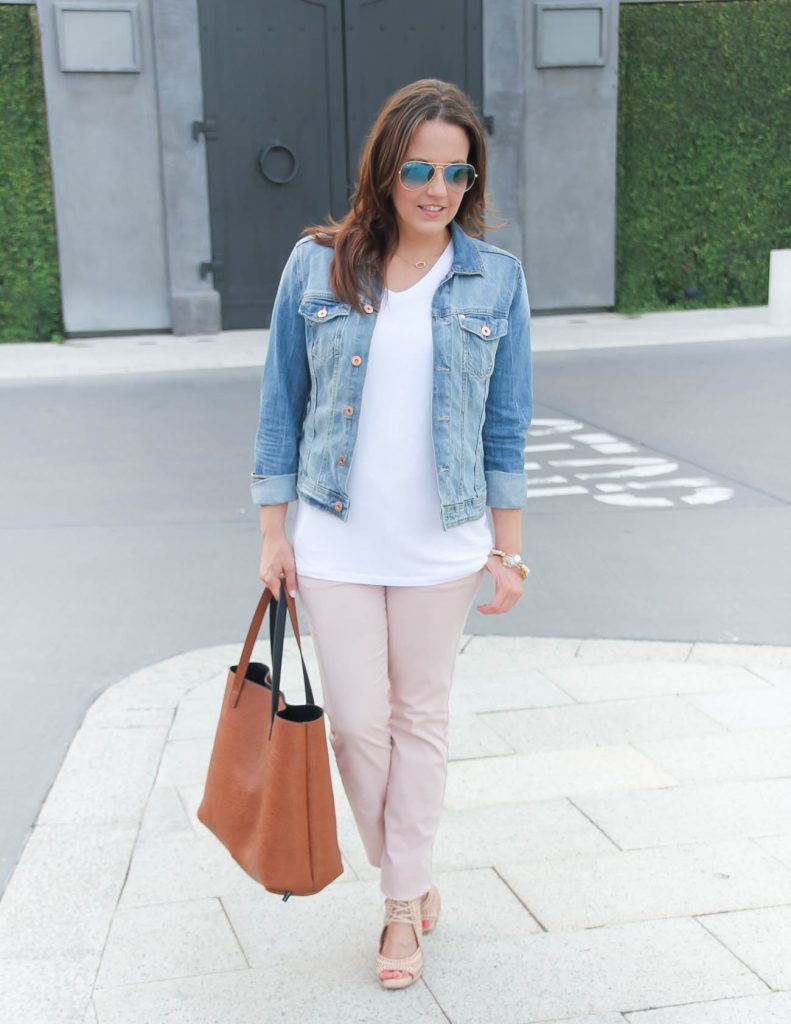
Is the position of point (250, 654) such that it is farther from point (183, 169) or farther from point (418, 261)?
point (183, 169)

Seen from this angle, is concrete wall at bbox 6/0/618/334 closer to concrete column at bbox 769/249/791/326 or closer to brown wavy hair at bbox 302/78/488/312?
concrete column at bbox 769/249/791/326

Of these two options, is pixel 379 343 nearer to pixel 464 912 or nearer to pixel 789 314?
pixel 464 912

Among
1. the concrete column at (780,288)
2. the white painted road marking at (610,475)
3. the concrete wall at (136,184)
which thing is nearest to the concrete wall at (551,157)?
the concrete column at (780,288)

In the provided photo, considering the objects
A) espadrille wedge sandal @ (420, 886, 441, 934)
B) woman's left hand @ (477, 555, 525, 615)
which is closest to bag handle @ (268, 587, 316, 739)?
woman's left hand @ (477, 555, 525, 615)

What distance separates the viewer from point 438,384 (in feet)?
8.43

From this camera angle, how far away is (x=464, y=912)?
117 inches

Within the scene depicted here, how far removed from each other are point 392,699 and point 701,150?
13.6 metres

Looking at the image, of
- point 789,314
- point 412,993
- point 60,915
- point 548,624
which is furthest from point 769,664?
point 789,314

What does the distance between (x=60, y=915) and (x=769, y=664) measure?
2.62 metres

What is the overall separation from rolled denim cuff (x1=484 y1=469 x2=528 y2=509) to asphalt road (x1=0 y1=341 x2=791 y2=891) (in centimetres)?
154

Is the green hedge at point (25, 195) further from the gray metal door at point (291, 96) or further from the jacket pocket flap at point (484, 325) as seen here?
the jacket pocket flap at point (484, 325)

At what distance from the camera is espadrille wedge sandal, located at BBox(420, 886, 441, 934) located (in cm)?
287

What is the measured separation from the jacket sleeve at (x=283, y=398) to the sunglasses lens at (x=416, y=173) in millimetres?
282

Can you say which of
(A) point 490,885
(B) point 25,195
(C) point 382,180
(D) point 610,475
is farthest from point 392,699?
(B) point 25,195
